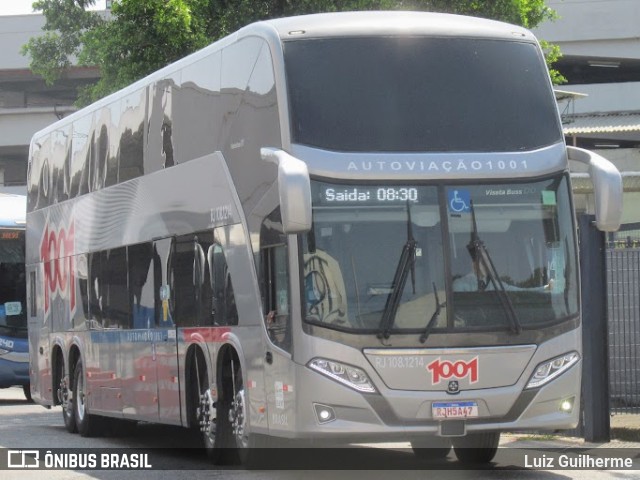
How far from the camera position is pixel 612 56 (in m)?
53.7

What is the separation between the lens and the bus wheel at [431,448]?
14664 millimetres

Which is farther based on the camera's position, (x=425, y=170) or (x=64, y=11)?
(x=64, y=11)

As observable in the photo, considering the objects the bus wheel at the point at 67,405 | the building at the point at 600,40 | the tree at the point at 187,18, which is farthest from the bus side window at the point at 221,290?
the building at the point at 600,40

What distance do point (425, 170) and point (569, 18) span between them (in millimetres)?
43049

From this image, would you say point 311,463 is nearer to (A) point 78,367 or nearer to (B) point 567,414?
(B) point 567,414

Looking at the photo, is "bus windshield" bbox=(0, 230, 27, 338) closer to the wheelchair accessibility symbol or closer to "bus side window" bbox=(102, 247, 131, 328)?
"bus side window" bbox=(102, 247, 131, 328)

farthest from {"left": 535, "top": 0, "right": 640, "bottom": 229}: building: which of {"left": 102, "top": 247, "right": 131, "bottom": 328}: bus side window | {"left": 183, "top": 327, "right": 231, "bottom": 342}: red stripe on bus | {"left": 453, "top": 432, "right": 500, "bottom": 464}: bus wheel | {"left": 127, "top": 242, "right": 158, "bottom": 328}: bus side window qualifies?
{"left": 453, "top": 432, "right": 500, "bottom": 464}: bus wheel

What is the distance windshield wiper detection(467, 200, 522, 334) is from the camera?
38.5 ft

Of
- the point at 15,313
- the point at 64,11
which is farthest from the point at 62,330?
the point at 64,11

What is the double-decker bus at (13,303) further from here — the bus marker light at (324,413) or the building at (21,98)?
the building at (21,98)

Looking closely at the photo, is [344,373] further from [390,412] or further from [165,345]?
[165,345]

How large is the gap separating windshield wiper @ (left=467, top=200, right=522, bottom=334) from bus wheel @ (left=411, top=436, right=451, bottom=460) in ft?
10.3

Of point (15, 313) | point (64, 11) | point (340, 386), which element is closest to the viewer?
point (340, 386)

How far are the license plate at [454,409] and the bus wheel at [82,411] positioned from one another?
865cm
